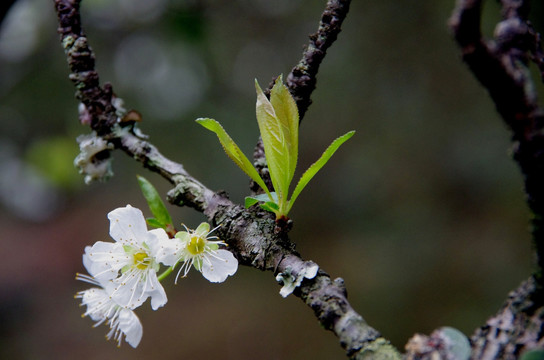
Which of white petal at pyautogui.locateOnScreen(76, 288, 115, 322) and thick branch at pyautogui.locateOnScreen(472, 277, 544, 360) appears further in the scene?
white petal at pyautogui.locateOnScreen(76, 288, 115, 322)

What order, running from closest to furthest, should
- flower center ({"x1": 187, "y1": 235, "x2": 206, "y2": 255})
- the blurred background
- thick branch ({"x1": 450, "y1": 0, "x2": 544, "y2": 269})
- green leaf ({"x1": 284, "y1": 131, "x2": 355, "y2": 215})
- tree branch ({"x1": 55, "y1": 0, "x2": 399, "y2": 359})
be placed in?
thick branch ({"x1": 450, "y1": 0, "x2": 544, "y2": 269}) → tree branch ({"x1": 55, "y1": 0, "x2": 399, "y2": 359}) → green leaf ({"x1": 284, "y1": 131, "x2": 355, "y2": 215}) → flower center ({"x1": 187, "y1": 235, "x2": 206, "y2": 255}) → the blurred background

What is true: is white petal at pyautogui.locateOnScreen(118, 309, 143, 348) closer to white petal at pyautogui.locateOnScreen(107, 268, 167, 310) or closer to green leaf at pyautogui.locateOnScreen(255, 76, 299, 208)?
white petal at pyautogui.locateOnScreen(107, 268, 167, 310)

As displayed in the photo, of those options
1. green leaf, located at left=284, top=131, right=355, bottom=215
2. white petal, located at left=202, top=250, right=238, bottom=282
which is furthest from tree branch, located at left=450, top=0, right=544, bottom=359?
white petal, located at left=202, top=250, right=238, bottom=282

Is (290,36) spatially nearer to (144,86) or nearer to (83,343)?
(144,86)

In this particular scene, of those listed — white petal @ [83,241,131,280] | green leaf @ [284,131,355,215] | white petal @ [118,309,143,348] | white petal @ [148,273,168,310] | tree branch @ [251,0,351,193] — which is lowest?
white petal @ [118,309,143,348]

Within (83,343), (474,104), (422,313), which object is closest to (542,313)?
(422,313)

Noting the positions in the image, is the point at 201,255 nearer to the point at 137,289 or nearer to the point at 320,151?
the point at 137,289
